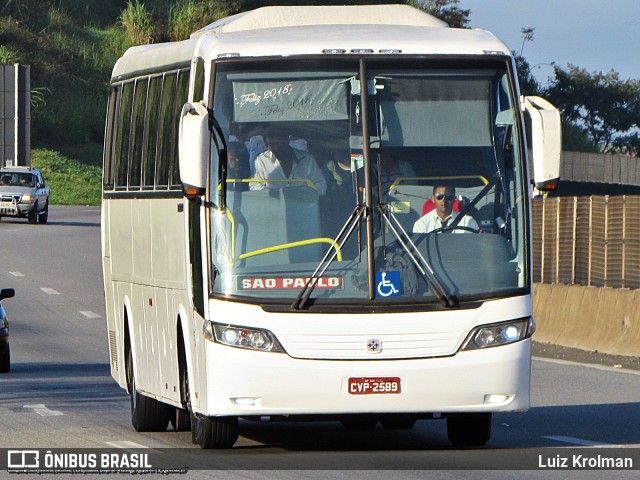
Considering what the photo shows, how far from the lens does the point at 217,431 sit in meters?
12.4

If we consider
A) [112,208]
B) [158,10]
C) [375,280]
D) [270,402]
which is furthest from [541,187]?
[158,10]

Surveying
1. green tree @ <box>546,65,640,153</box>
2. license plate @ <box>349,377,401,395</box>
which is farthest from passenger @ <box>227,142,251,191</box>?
green tree @ <box>546,65,640,153</box>

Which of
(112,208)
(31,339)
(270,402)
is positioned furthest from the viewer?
(31,339)

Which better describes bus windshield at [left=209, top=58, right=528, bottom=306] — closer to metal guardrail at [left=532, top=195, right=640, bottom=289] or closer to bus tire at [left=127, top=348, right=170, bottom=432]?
bus tire at [left=127, top=348, right=170, bottom=432]

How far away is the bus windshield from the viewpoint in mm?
11750

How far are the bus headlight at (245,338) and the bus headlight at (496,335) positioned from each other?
134cm

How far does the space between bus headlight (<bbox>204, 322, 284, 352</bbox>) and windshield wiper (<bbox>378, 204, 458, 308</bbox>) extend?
1.13m

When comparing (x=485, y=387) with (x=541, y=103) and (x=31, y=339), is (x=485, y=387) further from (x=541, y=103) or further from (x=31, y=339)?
(x=31, y=339)

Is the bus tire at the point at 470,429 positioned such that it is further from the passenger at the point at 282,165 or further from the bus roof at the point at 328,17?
the bus roof at the point at 328,17

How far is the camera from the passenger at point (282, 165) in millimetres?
11969

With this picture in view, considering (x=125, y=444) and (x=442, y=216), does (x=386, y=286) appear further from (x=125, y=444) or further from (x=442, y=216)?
(x=125, y=444)

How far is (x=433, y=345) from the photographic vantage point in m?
11.6

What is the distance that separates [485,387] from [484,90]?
7.19 ft

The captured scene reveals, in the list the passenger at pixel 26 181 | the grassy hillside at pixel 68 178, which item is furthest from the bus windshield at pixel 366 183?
the grassy hillside at pixel 68 178
